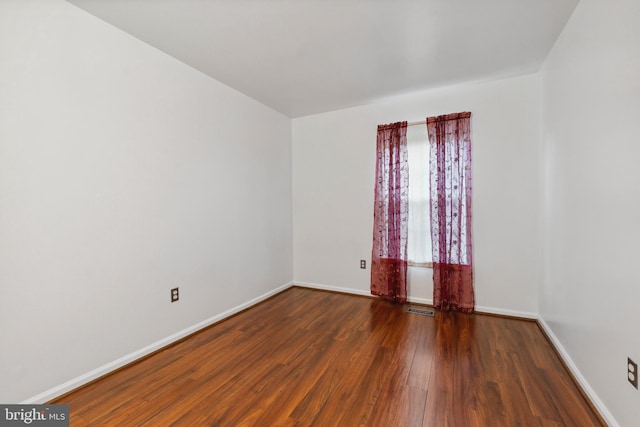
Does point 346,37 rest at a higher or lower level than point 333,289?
higher

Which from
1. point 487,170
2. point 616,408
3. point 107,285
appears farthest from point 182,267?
point 487,170

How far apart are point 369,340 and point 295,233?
2028 millimetres

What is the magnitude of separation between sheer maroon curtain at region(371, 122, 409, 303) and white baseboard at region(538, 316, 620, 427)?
4.54 ft

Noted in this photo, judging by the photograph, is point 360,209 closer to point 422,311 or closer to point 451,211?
point 451,211

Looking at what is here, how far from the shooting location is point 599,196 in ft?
5.09

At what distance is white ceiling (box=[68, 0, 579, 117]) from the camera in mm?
1801

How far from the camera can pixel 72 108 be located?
1.78m

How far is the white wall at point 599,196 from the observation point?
128 cm

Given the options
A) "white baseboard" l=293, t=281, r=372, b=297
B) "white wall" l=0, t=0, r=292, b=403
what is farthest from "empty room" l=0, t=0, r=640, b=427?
"white baseboard" l=293, t=281, r=372, b=297

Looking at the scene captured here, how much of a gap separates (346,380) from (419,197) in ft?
7.11

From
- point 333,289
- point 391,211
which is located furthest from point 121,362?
point 391,211

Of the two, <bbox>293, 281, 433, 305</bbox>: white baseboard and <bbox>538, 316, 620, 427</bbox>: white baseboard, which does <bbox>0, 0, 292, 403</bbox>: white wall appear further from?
<bbox>538, 316, 620, 427</bbox>: white baseboard

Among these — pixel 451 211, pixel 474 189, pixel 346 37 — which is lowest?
pixel 451 211

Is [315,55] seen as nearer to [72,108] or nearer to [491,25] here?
[491,25]
